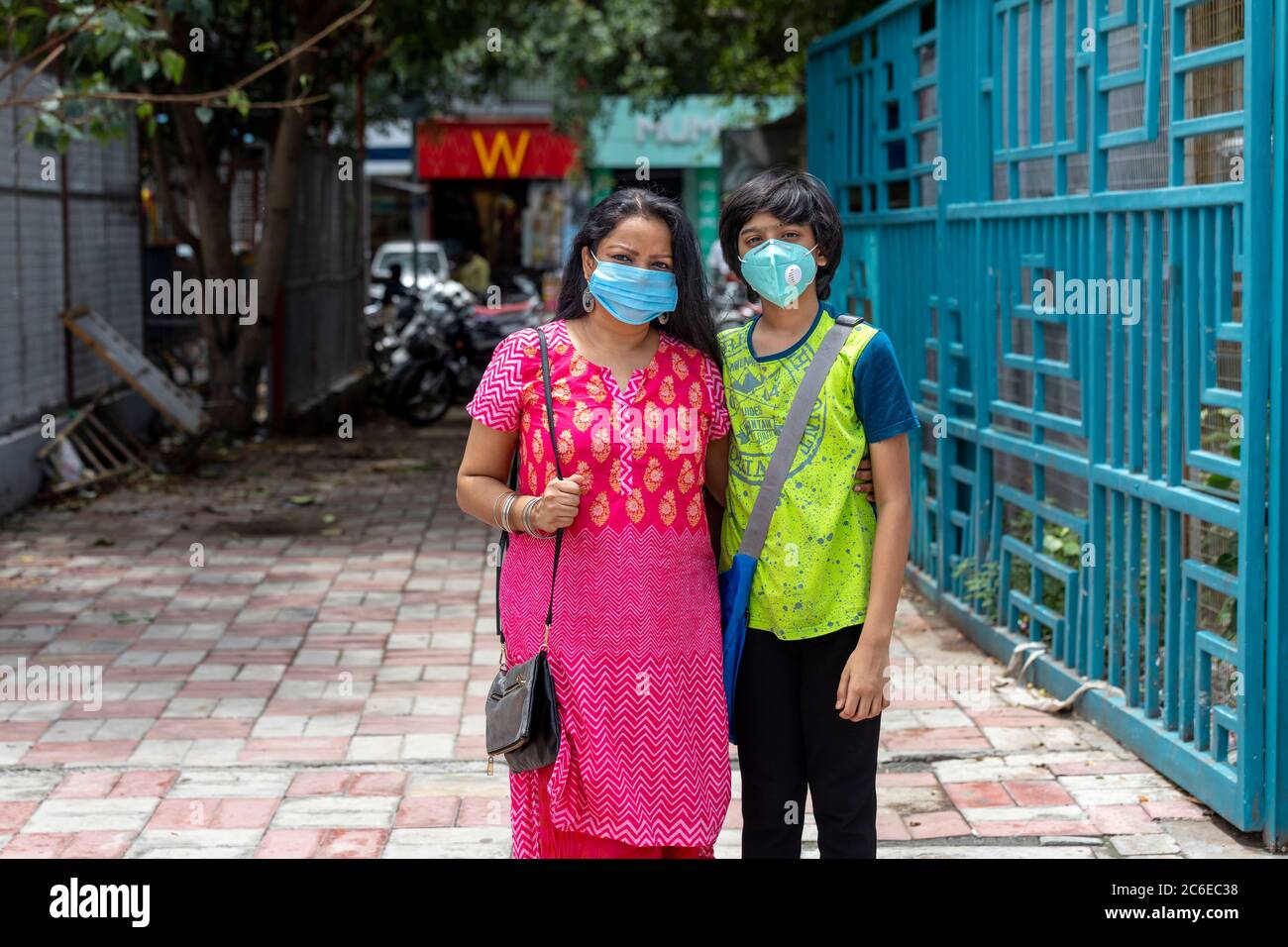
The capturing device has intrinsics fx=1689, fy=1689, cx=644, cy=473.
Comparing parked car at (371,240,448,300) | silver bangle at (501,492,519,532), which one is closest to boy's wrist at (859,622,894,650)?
silver bangle at (501,492,519,532)

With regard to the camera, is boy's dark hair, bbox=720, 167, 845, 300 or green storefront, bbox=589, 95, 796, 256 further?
green storefront, bbox=589, 95, 796, 256

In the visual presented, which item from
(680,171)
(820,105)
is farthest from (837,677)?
(680,171)

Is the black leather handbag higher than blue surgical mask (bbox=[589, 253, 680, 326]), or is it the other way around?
blue surgical mask (bbox=[589, 253, 680, 326])

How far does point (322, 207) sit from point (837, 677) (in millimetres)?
13571

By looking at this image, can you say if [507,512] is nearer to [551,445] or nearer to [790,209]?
[551,445]

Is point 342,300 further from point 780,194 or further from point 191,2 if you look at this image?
point 780,194

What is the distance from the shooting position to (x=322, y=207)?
1603cm

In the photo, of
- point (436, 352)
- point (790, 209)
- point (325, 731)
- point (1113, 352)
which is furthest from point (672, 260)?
point (436, 352)

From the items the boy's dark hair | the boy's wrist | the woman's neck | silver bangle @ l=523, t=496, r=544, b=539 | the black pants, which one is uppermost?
the boy's dark hair

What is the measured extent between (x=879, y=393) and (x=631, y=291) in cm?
50

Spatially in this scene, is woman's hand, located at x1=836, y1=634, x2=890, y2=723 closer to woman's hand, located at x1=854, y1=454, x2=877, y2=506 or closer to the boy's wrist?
the boy's wrist

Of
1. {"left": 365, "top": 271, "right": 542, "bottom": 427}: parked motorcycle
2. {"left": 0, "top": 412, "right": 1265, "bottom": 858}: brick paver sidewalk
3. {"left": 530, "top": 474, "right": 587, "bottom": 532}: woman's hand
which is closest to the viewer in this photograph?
{"left": 530, "top": 474, "right": 587, "bottom": 532}: woman's hand

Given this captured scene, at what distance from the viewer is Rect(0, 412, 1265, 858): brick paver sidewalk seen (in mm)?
4535

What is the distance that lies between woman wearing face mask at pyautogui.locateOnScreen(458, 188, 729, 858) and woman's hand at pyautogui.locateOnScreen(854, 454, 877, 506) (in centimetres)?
27
